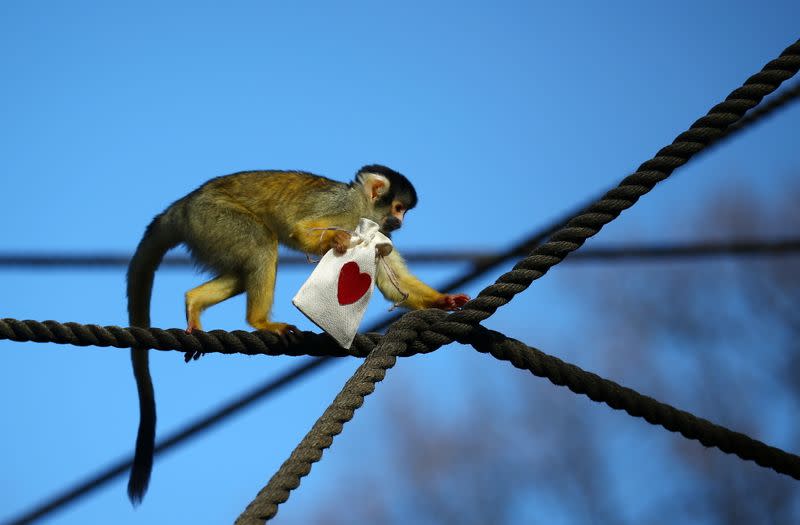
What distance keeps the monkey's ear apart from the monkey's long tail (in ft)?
2.57

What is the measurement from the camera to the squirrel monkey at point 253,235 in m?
3.12

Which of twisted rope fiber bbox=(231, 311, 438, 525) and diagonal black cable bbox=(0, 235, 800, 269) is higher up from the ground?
twisted rope fiber bbox=(231, 311, 438, 525)

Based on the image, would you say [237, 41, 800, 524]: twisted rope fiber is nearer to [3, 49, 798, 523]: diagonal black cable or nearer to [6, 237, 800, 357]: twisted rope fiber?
[6, 237, 800, 357]: twisted rope fiber

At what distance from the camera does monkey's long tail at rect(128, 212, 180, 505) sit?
3.04m

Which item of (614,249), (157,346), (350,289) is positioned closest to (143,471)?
(157,346)

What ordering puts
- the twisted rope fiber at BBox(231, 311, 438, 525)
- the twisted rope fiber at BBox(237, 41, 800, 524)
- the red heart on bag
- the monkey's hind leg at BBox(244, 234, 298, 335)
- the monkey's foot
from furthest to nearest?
the monkey's hind leg at BBox(244, 234, 298, 335), the monkey's foot, the red heart on bag, the twisted rope fiber at BBox(237, 41, 800, 524), the twisted rope fiber at BBox(231, 311, 438, 525)

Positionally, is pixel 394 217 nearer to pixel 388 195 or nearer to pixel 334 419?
pixel 388 195

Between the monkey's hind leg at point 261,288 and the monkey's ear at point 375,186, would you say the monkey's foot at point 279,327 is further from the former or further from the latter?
the monkey's ear at point 375,186

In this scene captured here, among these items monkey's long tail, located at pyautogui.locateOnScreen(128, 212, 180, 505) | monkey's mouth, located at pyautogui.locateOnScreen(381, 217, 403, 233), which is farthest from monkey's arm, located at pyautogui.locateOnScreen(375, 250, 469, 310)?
monkey's long tail, located at pyautogui.locateOnScreen(128, 212, 180, 505)

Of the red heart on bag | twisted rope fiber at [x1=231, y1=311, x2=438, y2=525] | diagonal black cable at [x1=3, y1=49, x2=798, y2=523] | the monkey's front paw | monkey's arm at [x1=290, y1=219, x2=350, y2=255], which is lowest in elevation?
diagonal black cable at [x1=3, y1=49, x2=798, y2=523]

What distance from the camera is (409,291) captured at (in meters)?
3.23

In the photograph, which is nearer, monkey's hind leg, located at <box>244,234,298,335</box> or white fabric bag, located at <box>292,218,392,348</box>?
white fabric bag, located at <box>292,218,392,348</box>

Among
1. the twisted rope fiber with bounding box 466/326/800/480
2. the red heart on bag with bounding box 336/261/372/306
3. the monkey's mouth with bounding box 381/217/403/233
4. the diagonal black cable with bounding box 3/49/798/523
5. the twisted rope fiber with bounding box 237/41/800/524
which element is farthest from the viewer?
the diagonal black cable with bounding box 3/49/798/523

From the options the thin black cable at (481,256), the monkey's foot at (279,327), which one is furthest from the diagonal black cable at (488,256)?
the monkey's foot at (279,327)
